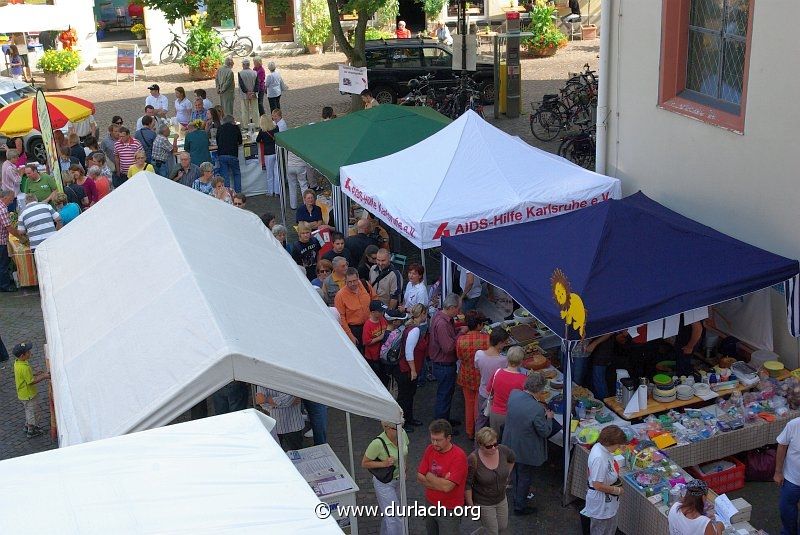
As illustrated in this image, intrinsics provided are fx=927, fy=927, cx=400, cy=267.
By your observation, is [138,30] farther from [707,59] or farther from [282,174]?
[707,59]

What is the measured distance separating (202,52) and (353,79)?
36.0 ft

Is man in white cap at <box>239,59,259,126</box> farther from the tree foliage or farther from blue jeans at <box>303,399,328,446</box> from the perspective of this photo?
blue jeans at <box>303,399,328,446</box>

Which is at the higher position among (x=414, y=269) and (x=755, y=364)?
(x=414, y=269)

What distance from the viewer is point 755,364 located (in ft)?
29.6

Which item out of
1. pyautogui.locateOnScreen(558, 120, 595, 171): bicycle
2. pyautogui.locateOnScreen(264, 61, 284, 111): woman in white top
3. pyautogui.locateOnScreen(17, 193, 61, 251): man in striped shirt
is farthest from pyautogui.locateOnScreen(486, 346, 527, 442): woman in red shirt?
pyautogui.locateOnScreen(264, 61, 284, 111): woman in white top

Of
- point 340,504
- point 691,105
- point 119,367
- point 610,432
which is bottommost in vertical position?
point 340,504

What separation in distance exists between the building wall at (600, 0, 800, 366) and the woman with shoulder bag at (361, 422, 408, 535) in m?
4.34

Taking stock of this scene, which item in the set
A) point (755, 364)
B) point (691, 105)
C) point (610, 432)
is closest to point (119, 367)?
point (610, 432)

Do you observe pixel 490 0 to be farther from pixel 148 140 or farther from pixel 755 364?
pixel 755 364

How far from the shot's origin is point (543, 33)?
28.2 meters

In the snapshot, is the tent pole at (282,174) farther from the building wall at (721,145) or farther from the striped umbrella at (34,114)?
the building wall at (721,145)

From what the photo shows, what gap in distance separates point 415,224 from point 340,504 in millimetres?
3741

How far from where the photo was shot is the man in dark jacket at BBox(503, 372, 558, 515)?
749 centimetres

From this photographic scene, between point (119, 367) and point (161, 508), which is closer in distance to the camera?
point (161, 508)
